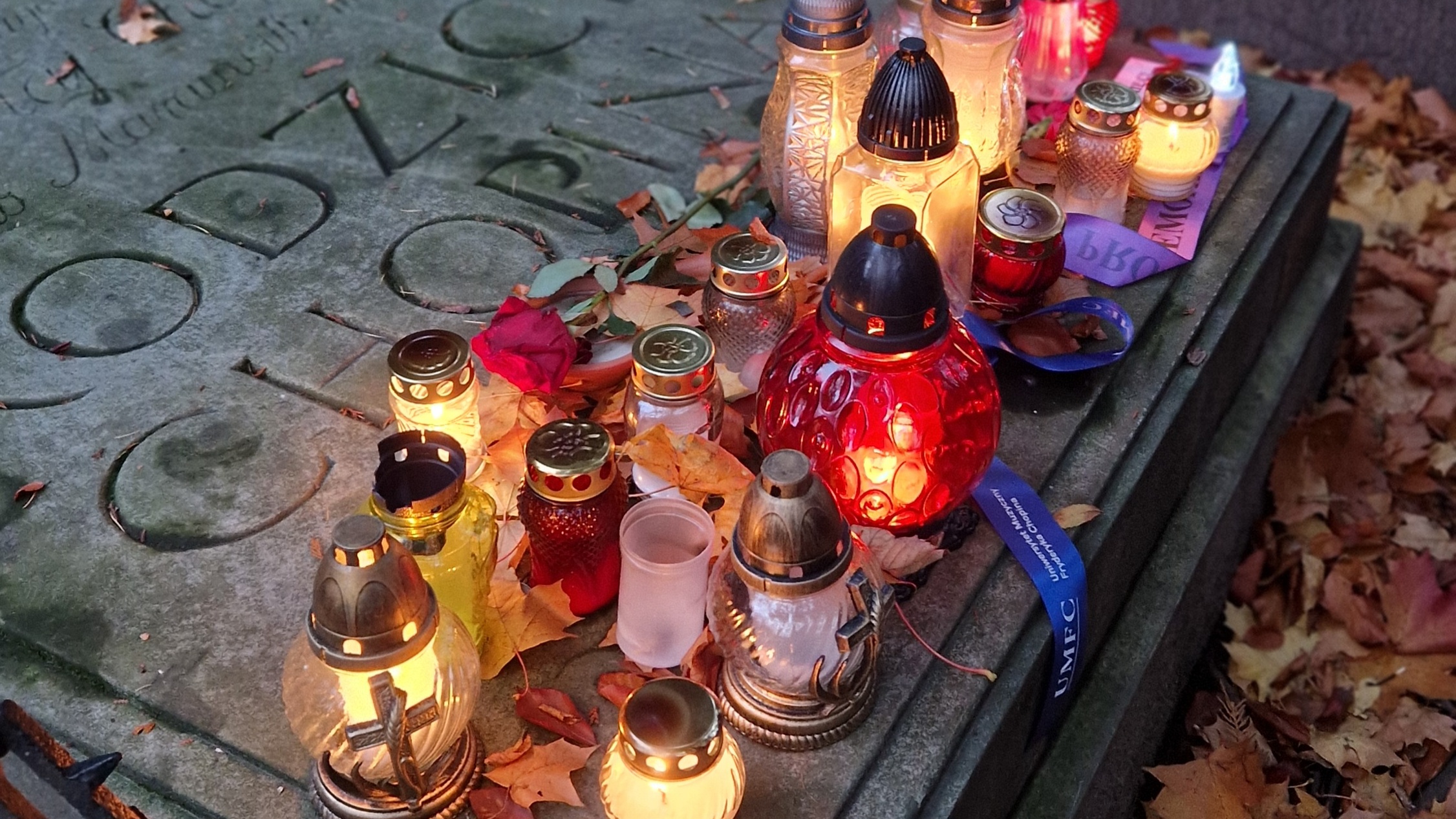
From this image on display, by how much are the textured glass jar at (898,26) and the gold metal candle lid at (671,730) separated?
1604 millimetres

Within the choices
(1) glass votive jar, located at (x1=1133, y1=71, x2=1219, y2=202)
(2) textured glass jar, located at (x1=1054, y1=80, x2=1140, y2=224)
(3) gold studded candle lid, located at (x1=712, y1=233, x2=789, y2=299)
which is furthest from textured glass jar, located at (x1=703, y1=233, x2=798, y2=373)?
(1) glass votive jar, located at (x1=1133, y1=71, x2=1219, y2=202)

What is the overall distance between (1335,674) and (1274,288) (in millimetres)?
855

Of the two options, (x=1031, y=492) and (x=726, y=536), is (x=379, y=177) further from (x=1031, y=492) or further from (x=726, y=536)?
(x=1031, y=492)

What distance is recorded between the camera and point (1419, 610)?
2.56 metres

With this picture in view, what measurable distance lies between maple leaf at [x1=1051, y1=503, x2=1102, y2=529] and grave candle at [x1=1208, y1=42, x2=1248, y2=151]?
118 centimetres

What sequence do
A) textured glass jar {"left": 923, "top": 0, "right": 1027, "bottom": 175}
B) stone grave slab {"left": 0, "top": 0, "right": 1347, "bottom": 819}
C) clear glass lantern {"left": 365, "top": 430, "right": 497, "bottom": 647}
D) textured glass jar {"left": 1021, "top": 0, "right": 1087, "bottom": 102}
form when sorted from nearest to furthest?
1. clear glass lantern {"left": 365, "top": 430, "right": 497, "bottom": 647}
2. stone grave slab {"left": 0, "top": 0, "right": 1347, "bottom": 819}
3. textured glass jar {"left": 923, "top": 0, "right": 1027, "bottom": 175}
4. textured glass jar {"left": 1021, "top": 0, "right": 1087, "bottom": 102}

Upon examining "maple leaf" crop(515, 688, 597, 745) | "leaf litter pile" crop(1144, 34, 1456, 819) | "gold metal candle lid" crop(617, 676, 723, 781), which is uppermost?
"gold metal candle lid" crop(617, 676, 723, 781)

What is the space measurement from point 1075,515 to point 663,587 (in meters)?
0.71

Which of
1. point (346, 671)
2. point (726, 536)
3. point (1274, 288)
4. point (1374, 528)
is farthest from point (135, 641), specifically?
point (1374, 528)

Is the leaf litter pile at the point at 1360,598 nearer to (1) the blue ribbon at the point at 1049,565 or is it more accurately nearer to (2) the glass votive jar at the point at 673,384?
(1) the blue ribbon at the point at 1049,565

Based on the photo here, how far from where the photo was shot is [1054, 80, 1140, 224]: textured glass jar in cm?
239

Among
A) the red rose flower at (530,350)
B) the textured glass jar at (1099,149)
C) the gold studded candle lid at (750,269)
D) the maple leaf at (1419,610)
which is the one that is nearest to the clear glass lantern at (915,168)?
the gold studded candle lid at (750,269)

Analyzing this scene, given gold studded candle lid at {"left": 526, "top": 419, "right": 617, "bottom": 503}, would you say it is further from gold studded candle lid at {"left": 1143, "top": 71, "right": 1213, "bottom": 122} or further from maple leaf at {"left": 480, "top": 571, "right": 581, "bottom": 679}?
gold studded candle lid at {"left": 1143, "top": 71, "right": 1213, "bottom": 122}

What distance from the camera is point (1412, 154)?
399 cm
